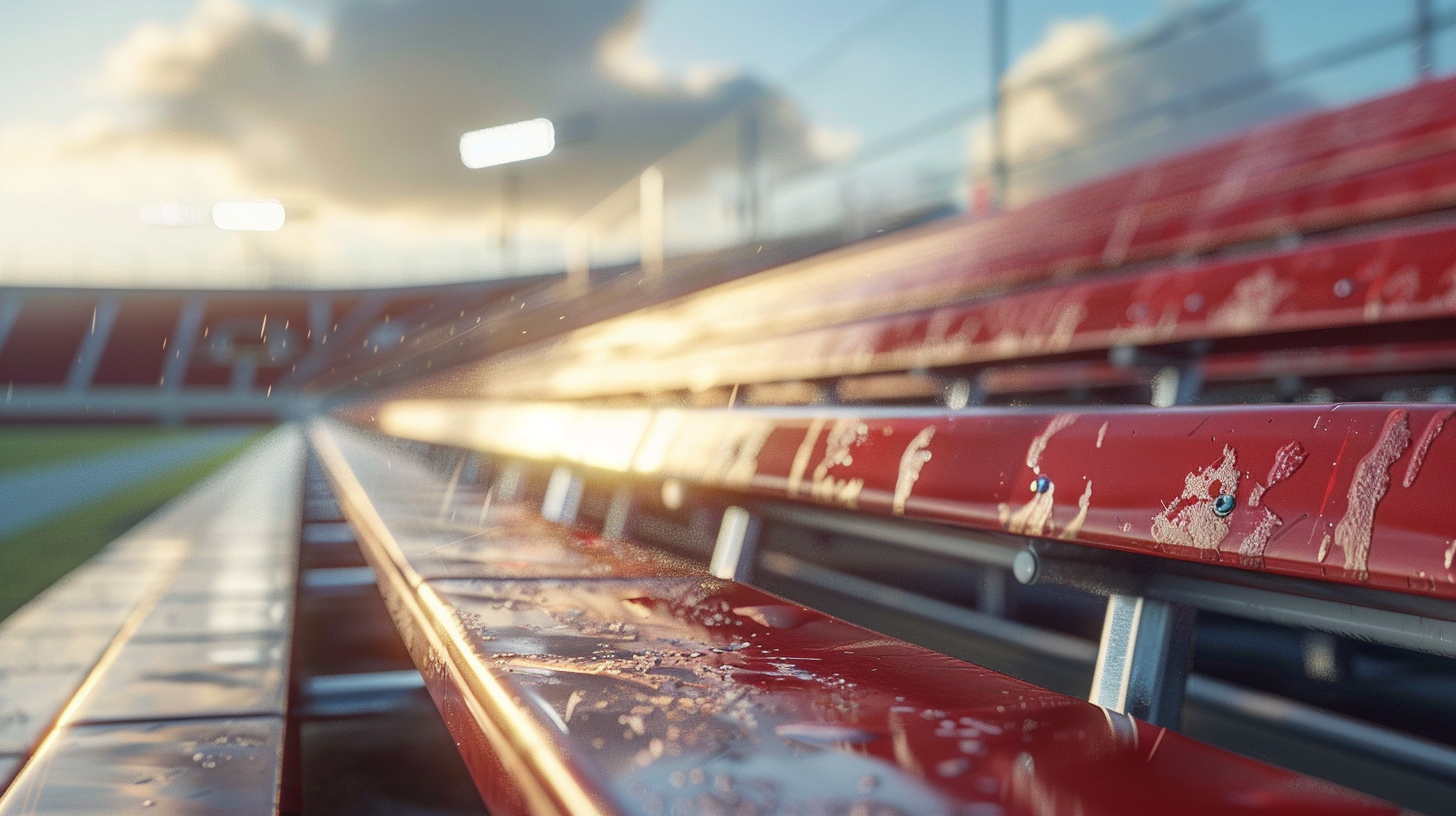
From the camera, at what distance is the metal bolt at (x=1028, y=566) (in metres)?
A: 0.46

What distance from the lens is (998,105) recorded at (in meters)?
2.90

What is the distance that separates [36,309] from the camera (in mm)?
23141

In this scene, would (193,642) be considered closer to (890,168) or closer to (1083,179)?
(1083,179)

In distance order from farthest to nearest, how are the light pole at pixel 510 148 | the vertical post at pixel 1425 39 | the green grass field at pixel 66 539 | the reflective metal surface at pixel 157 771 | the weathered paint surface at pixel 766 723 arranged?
the light pole at pixel 510 148, the green grass field at pixel 66 539, the vertical post at pixel 1425 39, the reflective metal surface at pixel 157 771, the weathered paint surface at pixel 766 723

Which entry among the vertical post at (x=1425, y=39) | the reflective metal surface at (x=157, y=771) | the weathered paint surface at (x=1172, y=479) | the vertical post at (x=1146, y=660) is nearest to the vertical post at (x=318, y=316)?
the vertical post at (x=1425, y=39)

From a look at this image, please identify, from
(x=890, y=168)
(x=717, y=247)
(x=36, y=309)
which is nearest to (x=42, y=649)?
(x=890, y=168)

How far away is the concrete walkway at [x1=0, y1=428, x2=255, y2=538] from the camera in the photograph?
367 cm

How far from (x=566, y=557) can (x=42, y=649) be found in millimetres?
894

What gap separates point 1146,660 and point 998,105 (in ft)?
8.97

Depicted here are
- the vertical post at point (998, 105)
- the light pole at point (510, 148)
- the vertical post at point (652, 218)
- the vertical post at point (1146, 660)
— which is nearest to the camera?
the vertical post at point (1146, 660)

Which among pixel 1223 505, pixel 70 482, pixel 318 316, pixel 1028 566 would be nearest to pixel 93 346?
pixel 318 316

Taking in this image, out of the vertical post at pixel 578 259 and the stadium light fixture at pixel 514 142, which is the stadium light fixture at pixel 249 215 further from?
the vertical post at pixel 578 259

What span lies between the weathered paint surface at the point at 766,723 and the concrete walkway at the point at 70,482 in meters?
3.30

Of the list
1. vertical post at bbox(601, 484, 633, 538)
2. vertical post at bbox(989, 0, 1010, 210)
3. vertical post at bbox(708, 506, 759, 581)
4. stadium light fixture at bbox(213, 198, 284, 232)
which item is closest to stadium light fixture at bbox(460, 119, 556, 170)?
stadium light fixture at bbox(213, 198, 284, 232)
